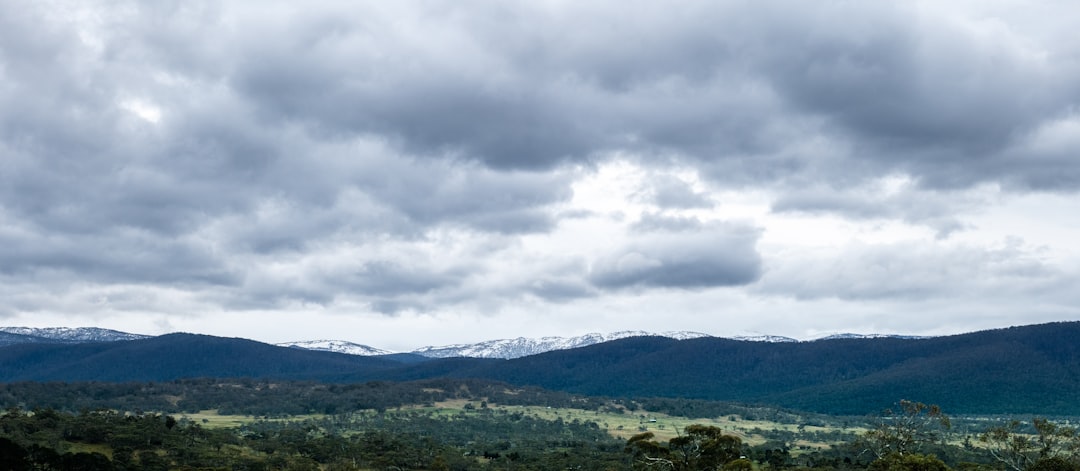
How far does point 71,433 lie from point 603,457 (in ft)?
295

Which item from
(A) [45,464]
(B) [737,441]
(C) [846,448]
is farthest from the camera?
(C) [846,448]

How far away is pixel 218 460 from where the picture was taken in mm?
130500

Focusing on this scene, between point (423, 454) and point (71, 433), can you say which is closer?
point (71, 433)

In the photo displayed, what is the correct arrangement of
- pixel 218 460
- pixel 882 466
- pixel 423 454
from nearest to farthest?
pixel 882 466 → pixel 218 460 → pixel 423 454

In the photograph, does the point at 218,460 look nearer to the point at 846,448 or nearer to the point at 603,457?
the point at 603,457

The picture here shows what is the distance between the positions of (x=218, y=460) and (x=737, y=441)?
78.5 m

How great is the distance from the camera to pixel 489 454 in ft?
558

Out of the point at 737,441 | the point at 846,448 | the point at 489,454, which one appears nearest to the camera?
the point at 737,441

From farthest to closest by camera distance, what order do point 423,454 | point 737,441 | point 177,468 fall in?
point 423,454
point 177,468
point 737,441

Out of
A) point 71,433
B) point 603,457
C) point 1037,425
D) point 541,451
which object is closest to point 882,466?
point 1037,425

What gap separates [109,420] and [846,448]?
15479 centimetres

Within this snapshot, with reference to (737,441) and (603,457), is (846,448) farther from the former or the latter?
(737,441)

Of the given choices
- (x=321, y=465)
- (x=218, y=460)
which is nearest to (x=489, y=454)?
(x=321, y=465)

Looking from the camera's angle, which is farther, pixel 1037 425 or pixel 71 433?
pixel 71 433
